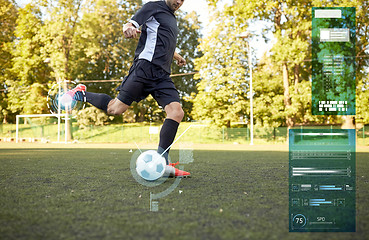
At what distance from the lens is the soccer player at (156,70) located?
3766 millimetres

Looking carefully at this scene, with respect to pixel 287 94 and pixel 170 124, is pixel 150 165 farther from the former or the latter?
pixel 287 94

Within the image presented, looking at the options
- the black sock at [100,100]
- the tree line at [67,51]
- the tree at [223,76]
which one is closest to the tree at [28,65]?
the tree line at [67,51]

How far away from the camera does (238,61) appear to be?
24188mm

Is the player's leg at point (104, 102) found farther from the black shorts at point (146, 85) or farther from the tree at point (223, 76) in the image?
the tree at point (223, 76)

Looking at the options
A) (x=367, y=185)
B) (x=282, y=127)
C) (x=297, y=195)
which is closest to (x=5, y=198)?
(x=297, y=195)

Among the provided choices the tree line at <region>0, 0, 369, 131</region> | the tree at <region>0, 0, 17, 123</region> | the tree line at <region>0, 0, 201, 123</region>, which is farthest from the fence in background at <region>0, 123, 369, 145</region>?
the tree at <region>0, 0, 17, 123</region>

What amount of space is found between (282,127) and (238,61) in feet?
17.7

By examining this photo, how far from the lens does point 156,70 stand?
380 cm

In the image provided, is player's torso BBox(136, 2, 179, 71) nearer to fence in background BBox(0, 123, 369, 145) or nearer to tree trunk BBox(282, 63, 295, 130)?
tree trunk BBox(282, 63, 295, 130)

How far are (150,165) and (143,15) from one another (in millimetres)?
1614

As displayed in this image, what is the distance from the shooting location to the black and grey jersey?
12.4 feet

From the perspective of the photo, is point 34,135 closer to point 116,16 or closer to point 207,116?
point 116,16
